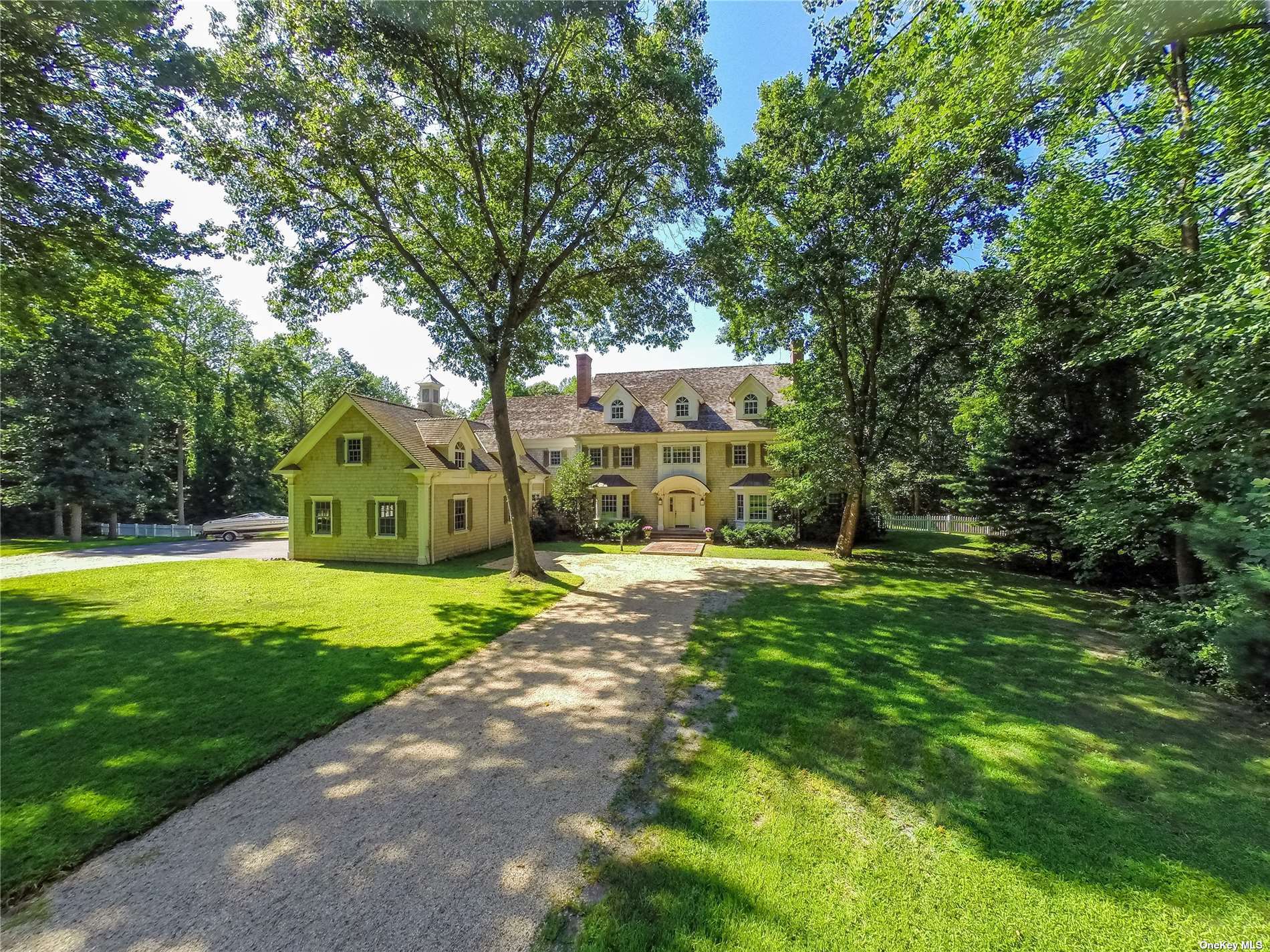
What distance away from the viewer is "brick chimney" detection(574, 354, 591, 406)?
97.2ft

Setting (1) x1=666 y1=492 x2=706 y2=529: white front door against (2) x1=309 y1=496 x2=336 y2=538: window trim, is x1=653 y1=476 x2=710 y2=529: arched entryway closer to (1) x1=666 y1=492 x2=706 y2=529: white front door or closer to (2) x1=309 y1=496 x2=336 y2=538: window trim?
(1) x1=666 y1=492 x2=706 y2=529: white front door

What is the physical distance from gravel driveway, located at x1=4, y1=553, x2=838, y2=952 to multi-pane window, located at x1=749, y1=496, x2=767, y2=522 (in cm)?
1940

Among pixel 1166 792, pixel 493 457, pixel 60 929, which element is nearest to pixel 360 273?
pixel 493 457

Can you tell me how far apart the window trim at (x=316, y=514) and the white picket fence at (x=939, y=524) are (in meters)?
28.7

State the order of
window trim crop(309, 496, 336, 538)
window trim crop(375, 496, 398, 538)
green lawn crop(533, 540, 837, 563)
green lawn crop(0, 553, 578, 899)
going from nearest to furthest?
green lawn crop(0, 553, 578, 899), window trim crop(375, 496, 398, 538), window trim crop(309, 496, 336, 538), green lawn crop(533, 540, 837, 563)

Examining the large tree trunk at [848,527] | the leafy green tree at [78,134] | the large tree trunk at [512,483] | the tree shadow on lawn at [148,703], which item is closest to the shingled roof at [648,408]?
the large tree trunk at [848,527]

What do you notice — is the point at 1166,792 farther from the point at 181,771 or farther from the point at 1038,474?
the point at 1038,474

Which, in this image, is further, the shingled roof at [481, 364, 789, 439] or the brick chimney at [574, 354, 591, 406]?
the brick chimney at [574, 354, 591, 406]

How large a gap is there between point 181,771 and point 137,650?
5037 millimetres

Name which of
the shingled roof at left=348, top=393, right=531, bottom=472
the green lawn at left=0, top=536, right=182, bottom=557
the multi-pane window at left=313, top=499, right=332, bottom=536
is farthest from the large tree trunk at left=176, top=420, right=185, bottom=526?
the shingled roof at left=348, top=393, right=531, bottom=472

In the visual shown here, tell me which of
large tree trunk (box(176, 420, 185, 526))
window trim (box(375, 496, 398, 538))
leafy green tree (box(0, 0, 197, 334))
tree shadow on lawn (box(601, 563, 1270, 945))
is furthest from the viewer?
large tree trunk (box(176, 420, 185, 526))

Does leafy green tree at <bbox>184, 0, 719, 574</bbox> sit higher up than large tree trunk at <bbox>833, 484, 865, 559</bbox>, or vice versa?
leafy green tree at <bbox>184, 0, 719, 574</bbox>

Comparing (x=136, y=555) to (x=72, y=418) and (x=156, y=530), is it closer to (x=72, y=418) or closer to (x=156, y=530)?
(x=72, y=418)

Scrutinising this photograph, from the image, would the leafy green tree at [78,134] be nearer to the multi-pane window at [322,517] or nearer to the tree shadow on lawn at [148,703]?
the tree shadow on lawn at [148,703]
